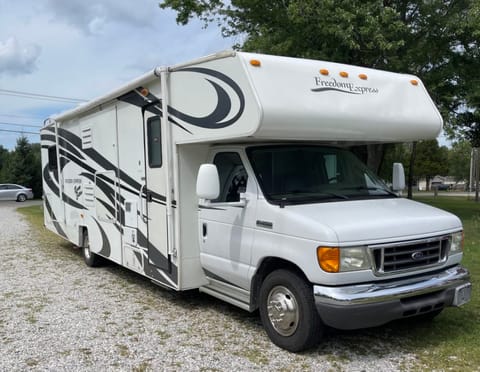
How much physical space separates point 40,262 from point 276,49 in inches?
346

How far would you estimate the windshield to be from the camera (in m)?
5.16

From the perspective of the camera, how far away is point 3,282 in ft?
26.2

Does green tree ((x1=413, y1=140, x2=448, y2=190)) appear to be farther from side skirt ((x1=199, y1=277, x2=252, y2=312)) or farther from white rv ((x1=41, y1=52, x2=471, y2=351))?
side skirt ((x1=199, y1=277, x2=252, y2=312))

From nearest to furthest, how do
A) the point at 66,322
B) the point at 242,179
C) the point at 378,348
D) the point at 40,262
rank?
the point at 378,348 → the point at 242,179 → the point at 66,322 → the point at 40,262

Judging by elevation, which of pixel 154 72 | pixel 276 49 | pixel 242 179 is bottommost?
pixel 242 179

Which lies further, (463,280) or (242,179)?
(242,179)

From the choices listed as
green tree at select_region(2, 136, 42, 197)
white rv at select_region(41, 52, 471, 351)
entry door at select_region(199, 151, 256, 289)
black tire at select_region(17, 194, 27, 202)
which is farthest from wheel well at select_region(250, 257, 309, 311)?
green tree at select_region(2, 136, 42, 197)

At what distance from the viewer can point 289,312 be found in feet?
15.4

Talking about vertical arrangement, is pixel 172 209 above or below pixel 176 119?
below

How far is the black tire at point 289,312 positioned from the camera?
452 centimetres

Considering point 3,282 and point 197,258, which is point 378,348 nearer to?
point 197,258

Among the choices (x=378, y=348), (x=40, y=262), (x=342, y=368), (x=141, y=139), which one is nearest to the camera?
(x=342, y=368)

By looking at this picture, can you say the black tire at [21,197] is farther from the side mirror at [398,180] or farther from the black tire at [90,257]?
the side mirror at [398,180]

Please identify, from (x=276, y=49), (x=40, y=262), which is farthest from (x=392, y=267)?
(x=276, y=49)
